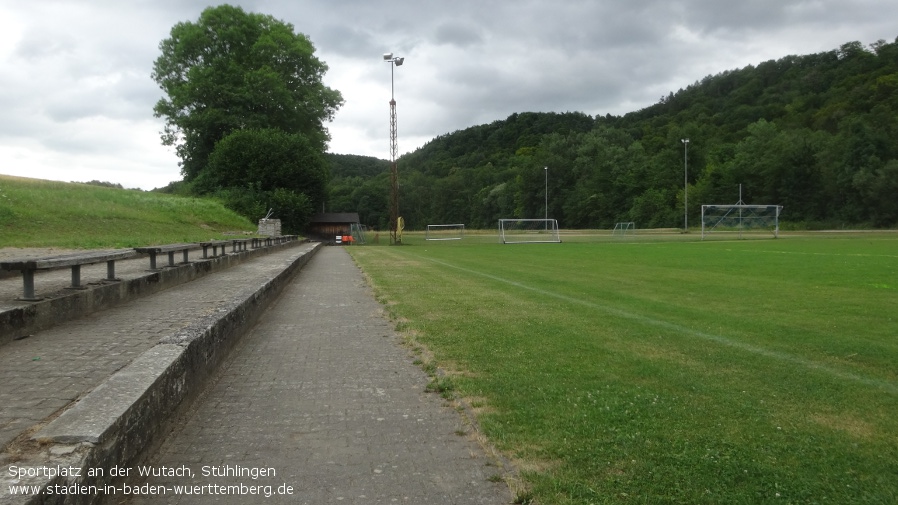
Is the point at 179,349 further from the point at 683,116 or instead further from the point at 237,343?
the point at 683,116

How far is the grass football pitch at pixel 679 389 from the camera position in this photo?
345 centimetres

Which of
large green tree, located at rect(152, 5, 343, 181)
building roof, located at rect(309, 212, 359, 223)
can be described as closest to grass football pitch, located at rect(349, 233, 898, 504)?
large green tree, located at rect(152, 5, 343, 181)

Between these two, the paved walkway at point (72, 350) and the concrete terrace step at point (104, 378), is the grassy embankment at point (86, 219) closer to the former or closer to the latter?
the paved walkway at point (72, 350)

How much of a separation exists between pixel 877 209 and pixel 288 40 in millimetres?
60157

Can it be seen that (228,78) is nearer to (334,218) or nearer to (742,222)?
(334,218)

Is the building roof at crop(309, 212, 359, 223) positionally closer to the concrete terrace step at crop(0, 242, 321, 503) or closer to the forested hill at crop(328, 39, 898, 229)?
the forested hill at crop(328, 39, 898, 229)

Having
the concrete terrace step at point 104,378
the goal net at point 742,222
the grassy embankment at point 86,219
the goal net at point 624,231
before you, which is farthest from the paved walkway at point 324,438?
the goal net at point 742,222

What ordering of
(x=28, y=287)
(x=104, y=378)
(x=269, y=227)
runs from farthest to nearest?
1. (x=269, y=227)
2. (x=28, y=287)
3. (x=104, y=378)

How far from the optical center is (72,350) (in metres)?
5.75

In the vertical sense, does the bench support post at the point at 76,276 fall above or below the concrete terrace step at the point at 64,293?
above

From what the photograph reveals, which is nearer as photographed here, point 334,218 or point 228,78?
point 228,78

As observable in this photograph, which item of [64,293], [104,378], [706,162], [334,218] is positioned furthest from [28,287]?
[706,162]

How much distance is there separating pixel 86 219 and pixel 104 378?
1651cm

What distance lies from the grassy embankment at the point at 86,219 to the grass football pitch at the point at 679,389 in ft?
30.6
